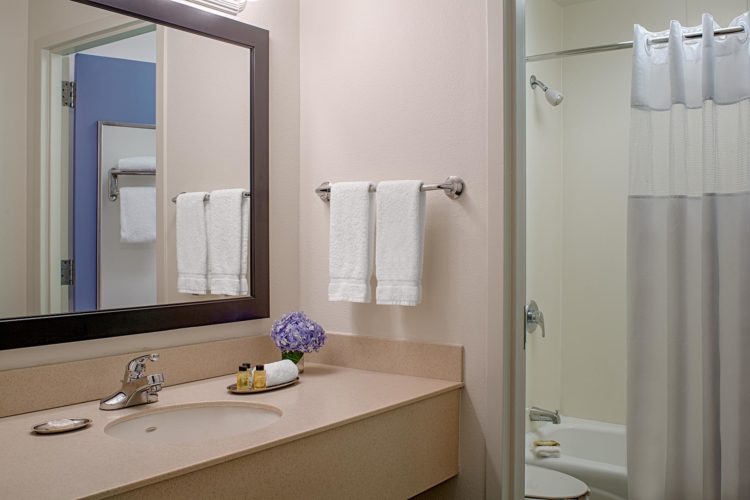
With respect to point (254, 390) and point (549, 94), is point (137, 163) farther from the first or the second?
point (549, 94)

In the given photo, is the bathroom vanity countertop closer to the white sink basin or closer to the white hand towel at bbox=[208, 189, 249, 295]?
the white sink basin

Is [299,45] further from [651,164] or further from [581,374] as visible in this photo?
[581,374]

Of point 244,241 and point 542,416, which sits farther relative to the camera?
point 542,416

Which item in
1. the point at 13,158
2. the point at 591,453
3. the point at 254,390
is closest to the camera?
the point at 13,158

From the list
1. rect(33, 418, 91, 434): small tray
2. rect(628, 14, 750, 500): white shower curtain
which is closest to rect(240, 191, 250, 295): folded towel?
rect(33, 418, 91, 434): small tray

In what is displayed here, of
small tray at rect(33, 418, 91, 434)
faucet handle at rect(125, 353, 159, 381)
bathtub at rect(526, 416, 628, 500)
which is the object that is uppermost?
faucet handle at rect(125, 353, 159, 381)

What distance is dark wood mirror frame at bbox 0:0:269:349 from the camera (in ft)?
5.29

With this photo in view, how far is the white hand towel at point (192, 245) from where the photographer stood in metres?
1.93

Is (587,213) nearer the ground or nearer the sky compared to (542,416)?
nearer the sky

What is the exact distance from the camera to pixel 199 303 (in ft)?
6.50

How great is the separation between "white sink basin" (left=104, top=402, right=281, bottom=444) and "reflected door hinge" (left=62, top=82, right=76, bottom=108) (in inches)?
30.3

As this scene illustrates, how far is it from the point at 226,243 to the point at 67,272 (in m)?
0.51

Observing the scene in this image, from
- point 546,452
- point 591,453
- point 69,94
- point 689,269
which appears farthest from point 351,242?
point 591,453

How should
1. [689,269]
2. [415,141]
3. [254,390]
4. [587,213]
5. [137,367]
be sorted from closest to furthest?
1. [137,367]
2. [254,390]
3. [415,141]
4. [689,269]
5. [587,213]
